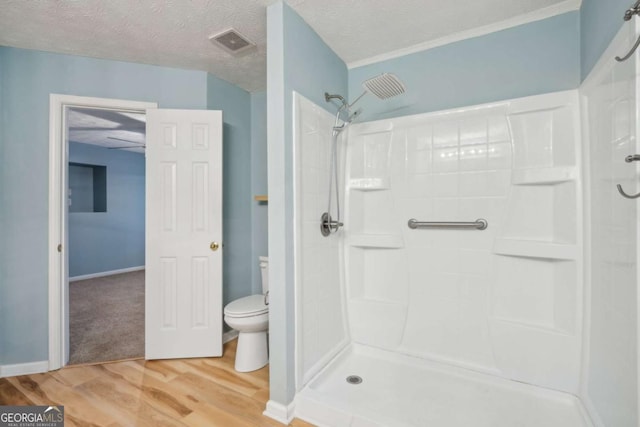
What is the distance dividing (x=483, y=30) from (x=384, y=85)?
0.82 m

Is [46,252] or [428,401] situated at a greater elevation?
[46,252]

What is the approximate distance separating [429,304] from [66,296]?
2.66 m

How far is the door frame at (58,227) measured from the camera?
2.13 m

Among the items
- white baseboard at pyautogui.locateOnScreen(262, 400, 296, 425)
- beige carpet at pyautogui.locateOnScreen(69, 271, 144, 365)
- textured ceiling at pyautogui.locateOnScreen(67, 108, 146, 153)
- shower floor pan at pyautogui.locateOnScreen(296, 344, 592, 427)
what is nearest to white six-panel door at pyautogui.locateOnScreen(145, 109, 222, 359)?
beige carpet at pyautogui.locateOnScreen(69, 271, 144, 365)

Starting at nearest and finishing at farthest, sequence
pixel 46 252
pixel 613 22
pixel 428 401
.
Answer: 1. pixel 613 22
2. pixel 428 401
3. pixel 46 252

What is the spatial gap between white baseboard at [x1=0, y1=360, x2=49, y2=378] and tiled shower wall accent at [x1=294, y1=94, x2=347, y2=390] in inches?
73.8

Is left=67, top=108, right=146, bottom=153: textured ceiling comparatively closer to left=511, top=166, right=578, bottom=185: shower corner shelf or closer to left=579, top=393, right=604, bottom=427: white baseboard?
left=511, top=166, right=578, bottom=185: shower corner shelf

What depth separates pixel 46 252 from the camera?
2137 mm

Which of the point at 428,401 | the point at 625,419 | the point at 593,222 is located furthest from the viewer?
the point at 428,401

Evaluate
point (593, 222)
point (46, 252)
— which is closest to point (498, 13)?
point (593, 222)

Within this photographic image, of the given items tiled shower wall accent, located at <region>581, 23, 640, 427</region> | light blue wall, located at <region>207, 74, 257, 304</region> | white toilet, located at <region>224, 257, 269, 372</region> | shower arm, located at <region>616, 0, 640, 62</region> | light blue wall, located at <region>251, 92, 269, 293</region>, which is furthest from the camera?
light blue wall, located at <region>251, 92, 269, 293</region>

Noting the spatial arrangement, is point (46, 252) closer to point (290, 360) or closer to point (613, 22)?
point (290, 360)

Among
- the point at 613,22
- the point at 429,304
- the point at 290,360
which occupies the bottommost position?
the point at 290,360

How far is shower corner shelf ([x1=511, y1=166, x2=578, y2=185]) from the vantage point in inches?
64.6
